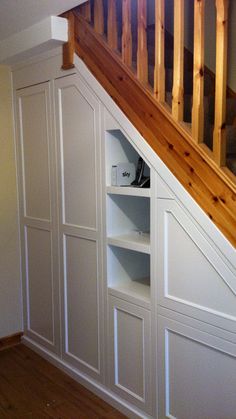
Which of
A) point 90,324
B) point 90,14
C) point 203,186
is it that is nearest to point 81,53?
point 90,14

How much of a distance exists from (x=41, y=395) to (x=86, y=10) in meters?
2.44

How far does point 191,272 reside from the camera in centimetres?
195

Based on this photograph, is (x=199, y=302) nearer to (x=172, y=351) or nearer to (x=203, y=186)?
(x=172, y=351)

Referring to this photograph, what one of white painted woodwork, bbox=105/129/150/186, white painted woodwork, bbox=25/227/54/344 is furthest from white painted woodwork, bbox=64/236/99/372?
white painted woodwork, bbox=105/129/150/186

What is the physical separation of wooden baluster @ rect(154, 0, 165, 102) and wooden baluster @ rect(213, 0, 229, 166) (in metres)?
0.35

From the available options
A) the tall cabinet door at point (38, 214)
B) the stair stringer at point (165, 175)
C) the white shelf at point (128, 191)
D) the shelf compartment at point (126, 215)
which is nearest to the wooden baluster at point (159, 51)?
the stair stringer at point (165, 175)

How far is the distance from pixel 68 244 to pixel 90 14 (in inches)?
57.7

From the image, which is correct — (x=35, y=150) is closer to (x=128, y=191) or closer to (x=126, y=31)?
(x=128, y=191)

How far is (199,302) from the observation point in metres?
1.92

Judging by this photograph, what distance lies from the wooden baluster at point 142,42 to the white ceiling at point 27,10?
416 millimetres

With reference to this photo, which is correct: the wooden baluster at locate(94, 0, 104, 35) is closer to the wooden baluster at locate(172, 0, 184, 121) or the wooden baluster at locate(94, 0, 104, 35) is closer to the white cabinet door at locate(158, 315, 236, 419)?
the wooden baluster at locate(172, 0, 184, 121)

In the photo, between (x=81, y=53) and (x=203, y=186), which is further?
(x=81, y=53)

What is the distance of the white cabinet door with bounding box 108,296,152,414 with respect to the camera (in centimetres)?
226

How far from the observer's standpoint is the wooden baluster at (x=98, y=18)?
2.38 meters
